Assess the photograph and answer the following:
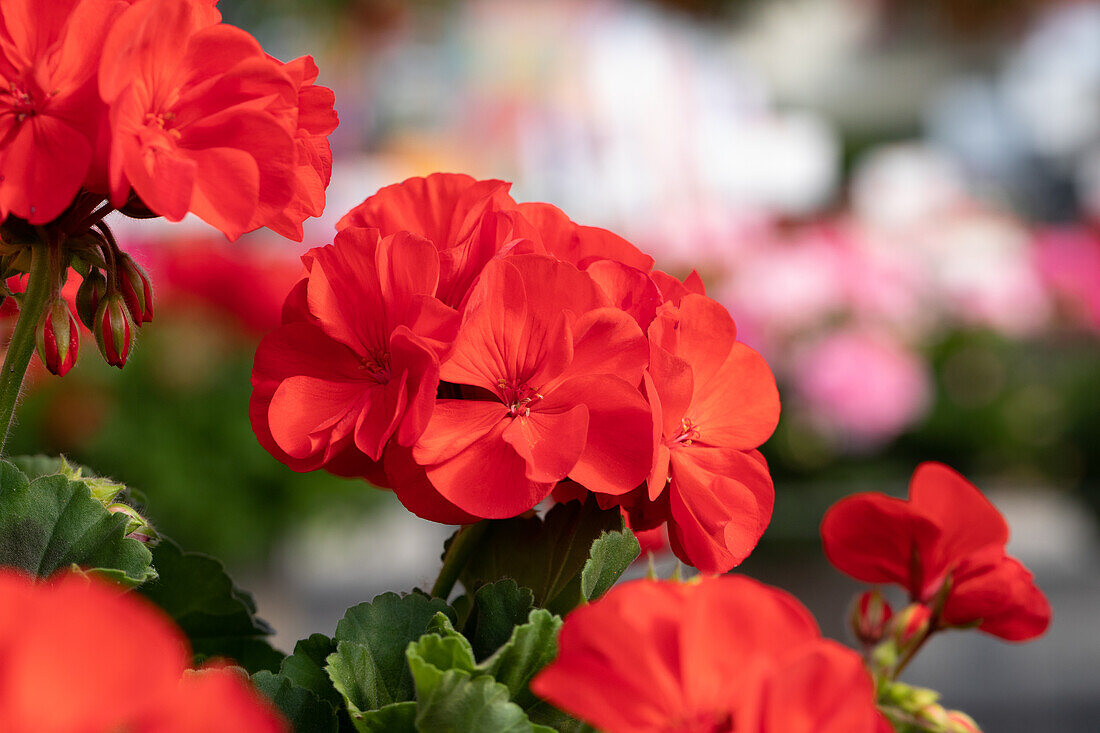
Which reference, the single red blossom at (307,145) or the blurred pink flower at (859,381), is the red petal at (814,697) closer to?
the single red blossom at (307,145)

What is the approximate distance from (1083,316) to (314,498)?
170 cm

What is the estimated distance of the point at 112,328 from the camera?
0.39 metres

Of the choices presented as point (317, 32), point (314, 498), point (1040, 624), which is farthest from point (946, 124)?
point (1040, 624)

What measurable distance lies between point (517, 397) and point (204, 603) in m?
0.17

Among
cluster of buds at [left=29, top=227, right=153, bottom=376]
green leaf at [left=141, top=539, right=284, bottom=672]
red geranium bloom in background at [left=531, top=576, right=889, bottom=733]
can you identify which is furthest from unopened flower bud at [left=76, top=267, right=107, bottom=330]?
red geranium bloom in background at [left=531, top=576, right=889, bottom=733]

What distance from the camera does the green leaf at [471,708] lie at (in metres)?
0.31

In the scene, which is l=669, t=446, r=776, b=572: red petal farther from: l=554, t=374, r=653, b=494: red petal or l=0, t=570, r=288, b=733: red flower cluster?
l=0, t=570, r=288, b=733: red flower cluster

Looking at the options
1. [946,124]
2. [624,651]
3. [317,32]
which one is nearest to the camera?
[624,651]

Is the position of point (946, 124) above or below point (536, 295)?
above

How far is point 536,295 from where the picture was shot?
1.20ft

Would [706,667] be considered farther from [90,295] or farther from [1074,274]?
[1074,274]

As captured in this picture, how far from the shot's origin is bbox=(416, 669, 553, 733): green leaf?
0.31 metres

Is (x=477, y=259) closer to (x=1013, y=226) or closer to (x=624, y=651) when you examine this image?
(x=624, y=651)

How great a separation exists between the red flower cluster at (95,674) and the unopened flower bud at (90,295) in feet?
0.63
